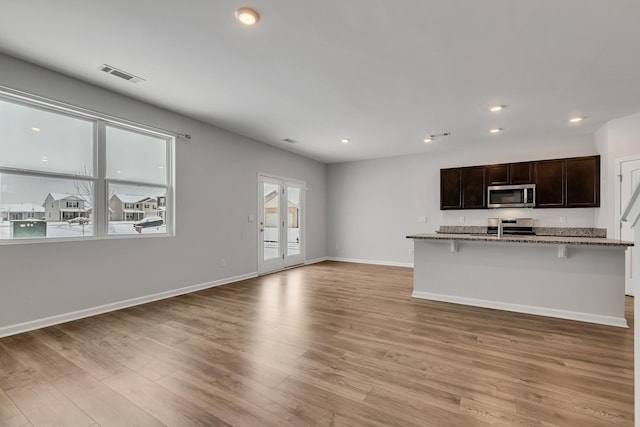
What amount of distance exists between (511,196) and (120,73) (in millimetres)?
6560

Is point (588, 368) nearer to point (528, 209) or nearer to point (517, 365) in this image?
point (517, 365)

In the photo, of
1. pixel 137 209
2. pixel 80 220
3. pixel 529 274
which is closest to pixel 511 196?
pixel 529 274

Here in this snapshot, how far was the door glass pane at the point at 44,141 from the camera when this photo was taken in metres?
3.02

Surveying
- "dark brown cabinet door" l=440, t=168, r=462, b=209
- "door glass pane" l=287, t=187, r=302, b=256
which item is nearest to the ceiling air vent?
"door glass pane" l=287, t=187, r=302, b=256

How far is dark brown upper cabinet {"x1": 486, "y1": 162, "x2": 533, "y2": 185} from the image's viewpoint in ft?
18.6

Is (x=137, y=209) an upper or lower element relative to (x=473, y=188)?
lower

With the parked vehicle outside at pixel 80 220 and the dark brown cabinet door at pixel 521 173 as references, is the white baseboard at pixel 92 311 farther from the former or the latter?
the dark brown cabinet door at pixel 521 173

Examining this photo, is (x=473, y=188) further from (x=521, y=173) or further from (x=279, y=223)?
(x=279, y=223)

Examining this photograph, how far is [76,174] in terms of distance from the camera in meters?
3.47

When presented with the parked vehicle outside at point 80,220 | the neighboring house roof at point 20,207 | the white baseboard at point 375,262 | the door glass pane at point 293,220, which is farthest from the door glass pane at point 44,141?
the white baseboard at point 375,262

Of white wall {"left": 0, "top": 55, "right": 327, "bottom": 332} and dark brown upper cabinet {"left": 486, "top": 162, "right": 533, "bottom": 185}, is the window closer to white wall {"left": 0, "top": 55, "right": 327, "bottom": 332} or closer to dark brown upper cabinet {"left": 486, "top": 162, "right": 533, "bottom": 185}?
white wall {"left": 0, "top": 55, "right": 327, "bottom": 332}

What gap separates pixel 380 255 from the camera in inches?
297

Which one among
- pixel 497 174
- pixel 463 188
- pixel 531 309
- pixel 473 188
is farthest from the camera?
pixel 463 188

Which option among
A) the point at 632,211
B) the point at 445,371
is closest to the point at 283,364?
the point at 445,371
